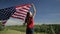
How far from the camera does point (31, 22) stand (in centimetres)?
1048

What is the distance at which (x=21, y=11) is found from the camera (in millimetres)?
11961

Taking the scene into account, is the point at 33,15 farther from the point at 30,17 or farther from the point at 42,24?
the point at 42,24

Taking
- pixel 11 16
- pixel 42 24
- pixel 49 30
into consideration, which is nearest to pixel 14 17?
pixel 11 16

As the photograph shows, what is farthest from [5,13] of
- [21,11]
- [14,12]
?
[21,11]

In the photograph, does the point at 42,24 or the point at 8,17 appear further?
the point at 42,24

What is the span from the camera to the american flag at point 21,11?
38.7 ft

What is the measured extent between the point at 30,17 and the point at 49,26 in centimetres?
786

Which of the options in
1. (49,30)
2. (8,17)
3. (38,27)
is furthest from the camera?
(38,27)

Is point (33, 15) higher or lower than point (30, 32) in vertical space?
higher

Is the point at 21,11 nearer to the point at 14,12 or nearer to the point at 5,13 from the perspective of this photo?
the point at 14,12

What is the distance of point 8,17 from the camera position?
11.7 meters

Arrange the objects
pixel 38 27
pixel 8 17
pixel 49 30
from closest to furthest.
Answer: pixel 8 17 < pixel 49 30 < pixel 38 27

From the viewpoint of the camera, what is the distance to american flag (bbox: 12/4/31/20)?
11.8 m

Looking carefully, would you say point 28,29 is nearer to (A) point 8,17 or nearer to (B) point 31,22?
(B) point 31,22
